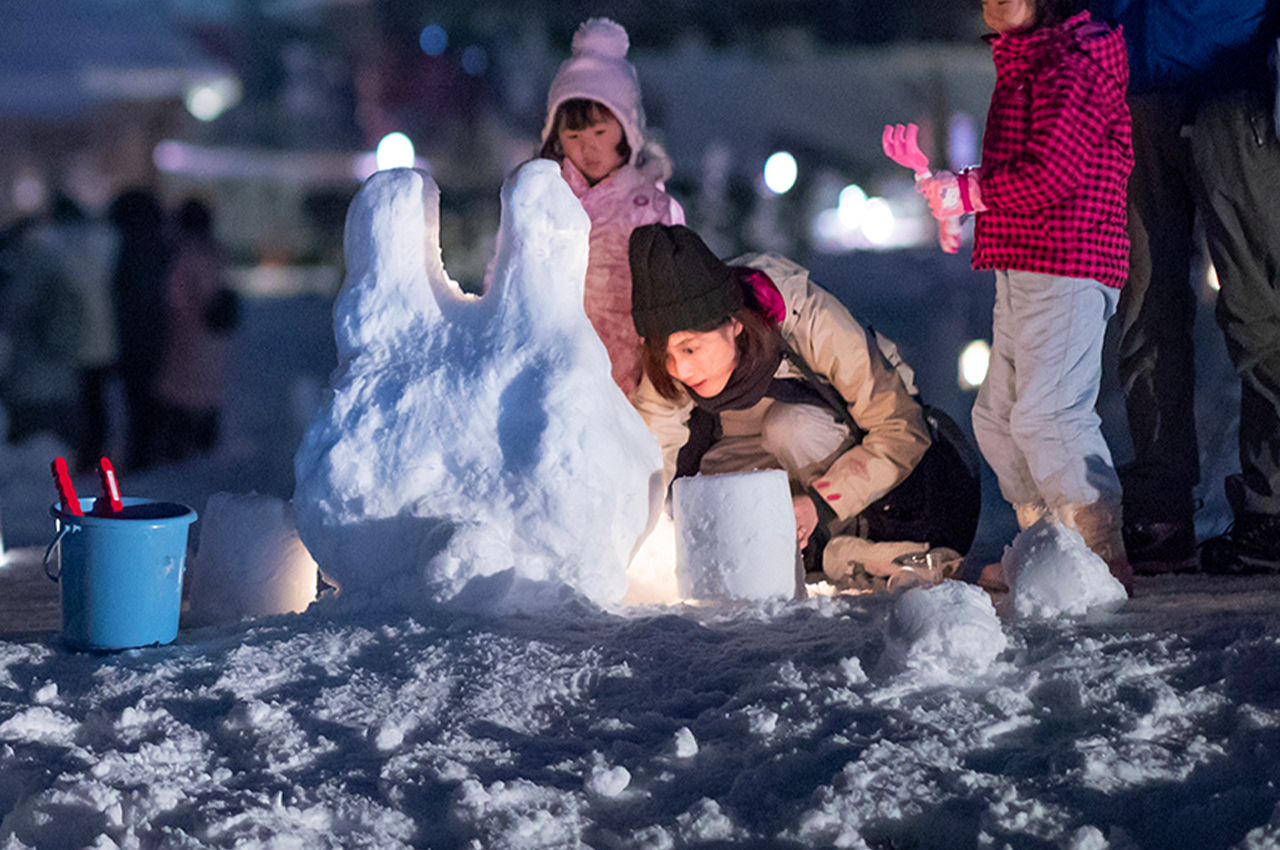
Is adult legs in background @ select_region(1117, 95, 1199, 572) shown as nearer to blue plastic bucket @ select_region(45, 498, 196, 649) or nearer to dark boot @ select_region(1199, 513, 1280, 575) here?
dark boot @ select_region(1199, 513, 1280, 575)

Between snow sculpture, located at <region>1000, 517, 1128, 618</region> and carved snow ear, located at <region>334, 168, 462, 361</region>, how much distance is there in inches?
67.2

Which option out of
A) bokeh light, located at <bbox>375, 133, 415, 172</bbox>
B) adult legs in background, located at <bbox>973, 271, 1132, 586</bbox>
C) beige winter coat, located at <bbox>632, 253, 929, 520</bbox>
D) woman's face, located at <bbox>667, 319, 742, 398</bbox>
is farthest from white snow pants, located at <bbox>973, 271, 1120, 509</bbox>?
bokeh light, located at <bbox>375, 133, 415, 172</bbox>

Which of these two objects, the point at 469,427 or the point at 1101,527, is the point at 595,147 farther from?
the point at 1101,527

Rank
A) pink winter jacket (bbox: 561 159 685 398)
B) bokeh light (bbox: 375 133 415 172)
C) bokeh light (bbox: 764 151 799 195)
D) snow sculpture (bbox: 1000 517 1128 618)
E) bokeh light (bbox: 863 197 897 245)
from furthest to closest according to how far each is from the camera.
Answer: bokeh light (bbox: 863 197 897 245) → bokeh light (bbox: 764 151 799 195) → bokeh light (bbox: 375 133 415 172) → pink winter jacket (bbox: 561 159 685 398) → snow sculpture (bbox: 1000 517 1128 618)

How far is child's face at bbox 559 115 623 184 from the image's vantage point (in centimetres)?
442

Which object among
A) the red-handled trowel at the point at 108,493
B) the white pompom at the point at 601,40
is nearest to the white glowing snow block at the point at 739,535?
the red-handled trowel at the point at 108,493

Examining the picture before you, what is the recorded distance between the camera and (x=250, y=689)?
8.70ft

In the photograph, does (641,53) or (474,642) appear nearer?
(474,642)

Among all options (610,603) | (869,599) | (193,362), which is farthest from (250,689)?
(193,362)

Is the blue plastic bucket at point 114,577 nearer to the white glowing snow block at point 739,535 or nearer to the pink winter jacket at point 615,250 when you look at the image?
the white glowing snow block at point 739,535

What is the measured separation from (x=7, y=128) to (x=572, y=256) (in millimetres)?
16149

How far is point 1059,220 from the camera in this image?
3.55 m

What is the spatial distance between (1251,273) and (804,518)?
157 centimetres

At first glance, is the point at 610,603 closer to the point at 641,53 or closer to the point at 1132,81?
the point at 1132,81
